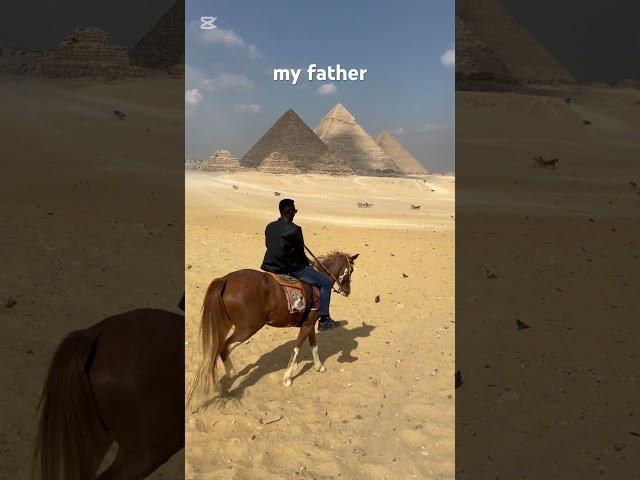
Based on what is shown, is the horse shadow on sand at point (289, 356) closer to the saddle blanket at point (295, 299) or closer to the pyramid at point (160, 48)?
the saddle blanket at point (295, 299)

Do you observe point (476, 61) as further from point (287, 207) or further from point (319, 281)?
point (287, 207)

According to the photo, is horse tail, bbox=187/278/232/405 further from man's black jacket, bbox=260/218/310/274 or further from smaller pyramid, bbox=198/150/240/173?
smaller pyramid, bbox=198/150/240/173

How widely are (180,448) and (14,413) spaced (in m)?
1.80

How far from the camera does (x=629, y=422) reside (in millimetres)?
3926

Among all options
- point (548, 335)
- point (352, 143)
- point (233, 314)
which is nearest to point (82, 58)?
point (352, 143)

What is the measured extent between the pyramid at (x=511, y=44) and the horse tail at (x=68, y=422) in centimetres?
5357

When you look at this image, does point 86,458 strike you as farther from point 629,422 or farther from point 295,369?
point 629,422

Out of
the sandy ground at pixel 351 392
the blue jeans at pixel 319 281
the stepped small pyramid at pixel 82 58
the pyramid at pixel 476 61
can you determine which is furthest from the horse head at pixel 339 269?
the stepped small pyramid at pixel 82 58

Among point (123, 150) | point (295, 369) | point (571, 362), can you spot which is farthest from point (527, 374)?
point (123, 150)

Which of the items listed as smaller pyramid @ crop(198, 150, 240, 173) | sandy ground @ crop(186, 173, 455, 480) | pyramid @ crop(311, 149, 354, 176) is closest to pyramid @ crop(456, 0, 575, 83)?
pyramid @ crop(311, 149, 354, 176)

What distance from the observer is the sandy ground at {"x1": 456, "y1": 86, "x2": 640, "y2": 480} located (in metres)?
3.61

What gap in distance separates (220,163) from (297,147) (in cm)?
820

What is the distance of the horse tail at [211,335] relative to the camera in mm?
3949

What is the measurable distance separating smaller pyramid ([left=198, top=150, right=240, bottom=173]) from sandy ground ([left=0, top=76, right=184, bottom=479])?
25.3m
